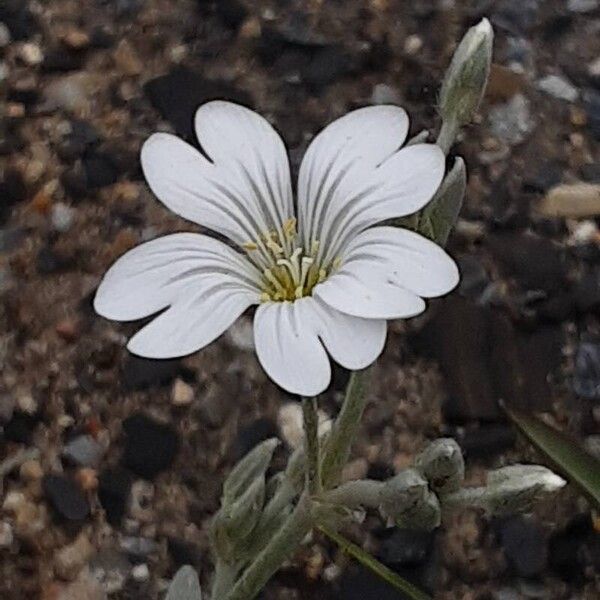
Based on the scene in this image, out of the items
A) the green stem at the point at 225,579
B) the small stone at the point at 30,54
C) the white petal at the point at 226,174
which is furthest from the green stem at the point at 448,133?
the small stone at the point at 30,54

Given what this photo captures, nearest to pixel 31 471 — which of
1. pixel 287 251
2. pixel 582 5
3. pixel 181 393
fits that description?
pixel 181 393

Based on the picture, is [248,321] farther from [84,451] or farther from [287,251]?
[287,251]

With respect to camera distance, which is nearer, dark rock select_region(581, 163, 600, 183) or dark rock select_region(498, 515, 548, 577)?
dark rock select_region(498, 515, 548, 577)

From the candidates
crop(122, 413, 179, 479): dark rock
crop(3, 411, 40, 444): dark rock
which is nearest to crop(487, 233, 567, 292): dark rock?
crop(122, 413, 179, 479): dark rock

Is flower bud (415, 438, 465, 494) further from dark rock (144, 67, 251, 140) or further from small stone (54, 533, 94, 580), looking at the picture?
dark rock (144, 67, 251, 140)

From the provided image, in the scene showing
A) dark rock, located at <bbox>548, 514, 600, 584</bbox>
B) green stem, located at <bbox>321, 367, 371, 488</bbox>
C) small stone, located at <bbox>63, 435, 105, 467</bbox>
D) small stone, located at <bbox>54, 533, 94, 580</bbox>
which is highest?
green stem, located at <bbox>321, 367, 371, 488</bbox>

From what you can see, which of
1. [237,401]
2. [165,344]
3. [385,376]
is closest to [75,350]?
[237,401]

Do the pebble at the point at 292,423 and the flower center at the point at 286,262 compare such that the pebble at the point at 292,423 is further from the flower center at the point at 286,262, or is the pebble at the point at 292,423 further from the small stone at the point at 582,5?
the small stone at the point at 582,5
